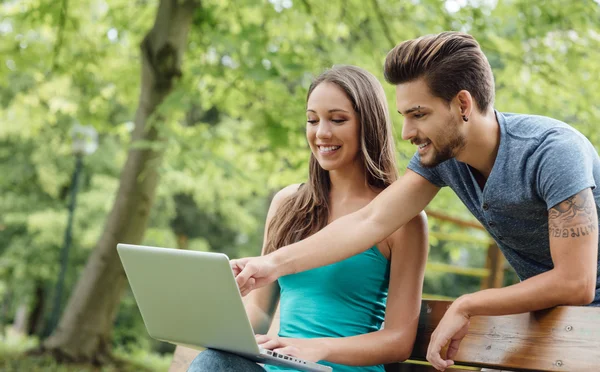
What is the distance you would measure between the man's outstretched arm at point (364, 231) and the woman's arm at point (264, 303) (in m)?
0.43

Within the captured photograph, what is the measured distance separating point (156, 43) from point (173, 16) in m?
0.31

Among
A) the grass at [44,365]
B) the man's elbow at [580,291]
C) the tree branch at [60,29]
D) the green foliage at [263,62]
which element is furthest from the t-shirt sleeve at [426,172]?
the grass at [44,365]

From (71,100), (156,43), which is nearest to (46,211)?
(71,100)

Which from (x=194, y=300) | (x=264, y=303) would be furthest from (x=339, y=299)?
(x=194, y=300)

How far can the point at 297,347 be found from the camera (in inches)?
84.0

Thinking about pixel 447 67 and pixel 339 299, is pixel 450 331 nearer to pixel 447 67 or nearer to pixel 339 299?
pixel 339 299

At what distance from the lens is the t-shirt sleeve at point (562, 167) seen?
191 cm

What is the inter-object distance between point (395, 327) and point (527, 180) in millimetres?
636

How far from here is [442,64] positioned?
2.12 m

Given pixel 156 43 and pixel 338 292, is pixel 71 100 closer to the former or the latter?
pixel 156 43

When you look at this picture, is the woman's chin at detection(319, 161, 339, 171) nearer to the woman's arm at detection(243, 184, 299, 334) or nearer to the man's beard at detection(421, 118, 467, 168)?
the woman's arm at detection(243, 184, 299, 334)

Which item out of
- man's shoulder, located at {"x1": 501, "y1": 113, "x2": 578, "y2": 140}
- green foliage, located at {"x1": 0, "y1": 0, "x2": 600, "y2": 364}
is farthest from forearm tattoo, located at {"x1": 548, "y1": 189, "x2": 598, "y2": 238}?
green foliage, located at {"x1": 0, "y1": 0, "x2": 600, "y2": 364}

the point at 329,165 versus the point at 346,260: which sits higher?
the point at 329,165

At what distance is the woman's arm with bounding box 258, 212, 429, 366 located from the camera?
2193 millimetres
